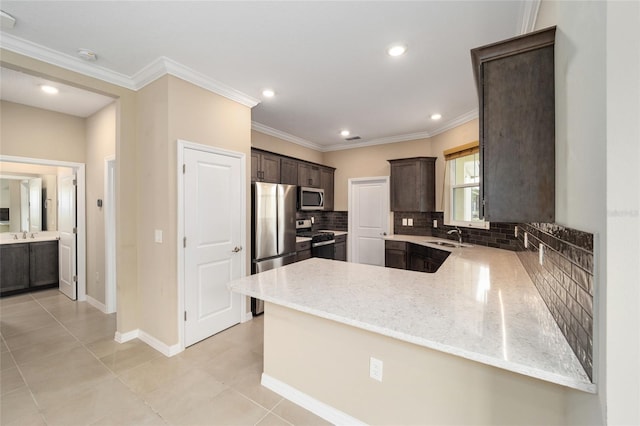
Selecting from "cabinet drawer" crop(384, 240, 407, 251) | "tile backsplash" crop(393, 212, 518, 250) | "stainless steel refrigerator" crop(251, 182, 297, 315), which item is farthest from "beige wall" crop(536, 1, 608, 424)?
"cabinet drawer" crop(384, 240, 407, 251)

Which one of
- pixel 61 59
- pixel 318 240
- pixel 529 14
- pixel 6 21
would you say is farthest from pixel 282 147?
pixel 529 14

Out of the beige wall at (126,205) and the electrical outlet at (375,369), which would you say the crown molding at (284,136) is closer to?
the beige wall at (126,205)

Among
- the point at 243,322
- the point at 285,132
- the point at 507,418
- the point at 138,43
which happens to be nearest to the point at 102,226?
the point at 243,322

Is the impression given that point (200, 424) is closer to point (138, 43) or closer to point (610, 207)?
point (610, 207)

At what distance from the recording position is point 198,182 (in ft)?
→ 9.01

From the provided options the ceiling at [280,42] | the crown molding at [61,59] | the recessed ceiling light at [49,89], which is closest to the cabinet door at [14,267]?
the ceiling at [280,42]

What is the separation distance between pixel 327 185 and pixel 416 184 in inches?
→ 72.1

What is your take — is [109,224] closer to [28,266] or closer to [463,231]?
[28,266]

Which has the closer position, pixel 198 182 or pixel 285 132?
pixel 198 182

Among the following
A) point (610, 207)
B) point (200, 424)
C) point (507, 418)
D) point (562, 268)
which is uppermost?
point (610, 207)

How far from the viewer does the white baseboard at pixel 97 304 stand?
11.8 feet

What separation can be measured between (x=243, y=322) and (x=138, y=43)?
117 inches

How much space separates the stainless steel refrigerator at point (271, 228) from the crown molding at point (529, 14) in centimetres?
286

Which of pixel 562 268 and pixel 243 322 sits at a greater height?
pixel 562 268
